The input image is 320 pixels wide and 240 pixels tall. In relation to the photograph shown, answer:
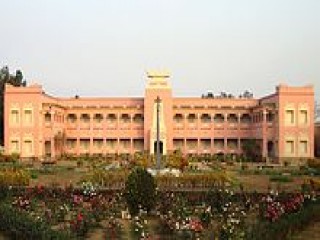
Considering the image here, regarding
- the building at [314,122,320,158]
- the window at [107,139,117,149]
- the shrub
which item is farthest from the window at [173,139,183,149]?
the shrub

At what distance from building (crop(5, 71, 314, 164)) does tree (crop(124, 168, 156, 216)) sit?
3712 centimetres

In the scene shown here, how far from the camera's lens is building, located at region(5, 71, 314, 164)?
2041 inches

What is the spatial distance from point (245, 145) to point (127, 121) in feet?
38.6

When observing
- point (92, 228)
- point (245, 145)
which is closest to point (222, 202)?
point (92, 228)

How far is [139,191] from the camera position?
1495 cm

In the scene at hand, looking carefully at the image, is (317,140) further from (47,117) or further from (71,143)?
(47,117)

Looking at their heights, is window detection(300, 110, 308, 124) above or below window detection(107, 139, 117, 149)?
above

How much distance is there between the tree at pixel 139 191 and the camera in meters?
15.0

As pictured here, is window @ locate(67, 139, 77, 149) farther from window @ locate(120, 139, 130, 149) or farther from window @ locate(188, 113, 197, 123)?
window @ locate(188, 113, 197, 123)

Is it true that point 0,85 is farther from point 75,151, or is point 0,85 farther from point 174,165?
point 174,165

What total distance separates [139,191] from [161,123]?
41078 mm

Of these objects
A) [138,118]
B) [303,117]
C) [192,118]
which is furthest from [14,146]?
[303,117]

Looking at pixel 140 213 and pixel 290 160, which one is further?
pixel 290 160

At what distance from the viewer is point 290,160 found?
50.0 meters
